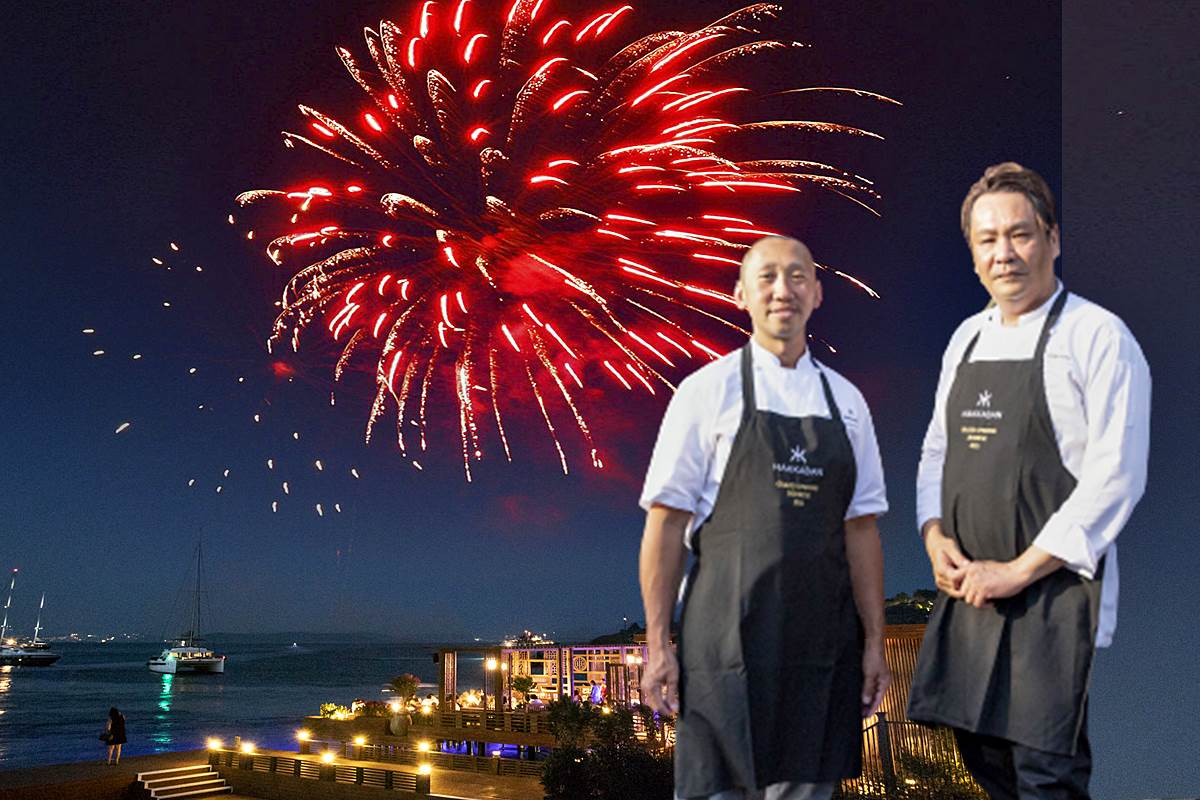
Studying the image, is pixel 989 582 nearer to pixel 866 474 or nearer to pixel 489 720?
pixel 866 474

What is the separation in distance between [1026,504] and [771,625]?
630 millimetres

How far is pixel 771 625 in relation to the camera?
7.35 ft

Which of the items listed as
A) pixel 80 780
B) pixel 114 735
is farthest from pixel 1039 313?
pixel 114 735

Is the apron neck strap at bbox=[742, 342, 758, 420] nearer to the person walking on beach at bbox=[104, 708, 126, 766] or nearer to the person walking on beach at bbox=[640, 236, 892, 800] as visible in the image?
the person walking on beach at bbox=[640, 236, 892, 800]

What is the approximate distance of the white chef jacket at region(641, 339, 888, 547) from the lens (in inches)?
90.0

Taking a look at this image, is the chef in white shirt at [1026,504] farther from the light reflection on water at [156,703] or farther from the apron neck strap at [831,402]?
the light reflection on water at [156,703]

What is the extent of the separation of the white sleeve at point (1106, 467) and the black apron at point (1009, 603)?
67 millimetres

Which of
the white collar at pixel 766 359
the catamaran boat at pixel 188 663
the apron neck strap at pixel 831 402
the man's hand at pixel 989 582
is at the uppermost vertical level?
the catamaran boat at pixel 188 663

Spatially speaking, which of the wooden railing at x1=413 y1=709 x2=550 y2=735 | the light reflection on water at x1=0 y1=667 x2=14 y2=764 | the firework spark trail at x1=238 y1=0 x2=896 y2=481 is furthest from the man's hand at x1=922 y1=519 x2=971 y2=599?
the light reflection on water at x1=0 y1=667 x2=14 y2=764

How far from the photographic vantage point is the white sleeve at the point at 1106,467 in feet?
6.74

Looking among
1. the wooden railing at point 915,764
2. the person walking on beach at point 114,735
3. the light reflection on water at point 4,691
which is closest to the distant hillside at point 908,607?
the wooden railing at point 915,764

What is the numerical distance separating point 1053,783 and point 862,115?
19171 millimetres

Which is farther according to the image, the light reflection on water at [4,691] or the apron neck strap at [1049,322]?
the light reflection on water at [4,691]

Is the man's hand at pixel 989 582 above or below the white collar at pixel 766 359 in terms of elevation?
below
